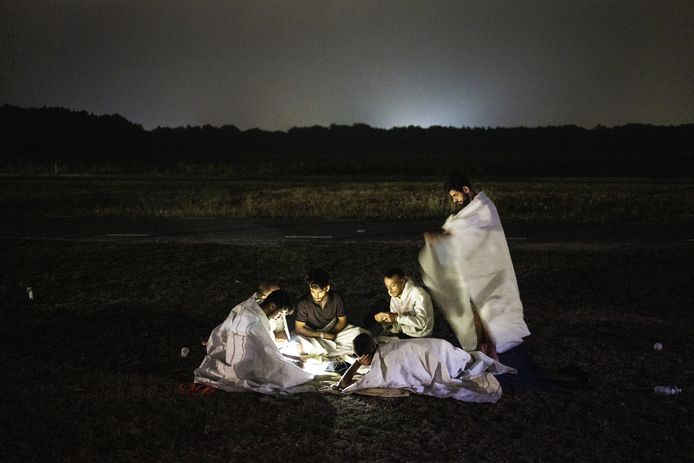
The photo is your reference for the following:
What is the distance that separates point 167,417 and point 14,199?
71.1 feet

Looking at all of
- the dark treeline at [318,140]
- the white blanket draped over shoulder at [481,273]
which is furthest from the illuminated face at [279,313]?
the dark treeline at [318,140]

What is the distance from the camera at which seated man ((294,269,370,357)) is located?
736 cm

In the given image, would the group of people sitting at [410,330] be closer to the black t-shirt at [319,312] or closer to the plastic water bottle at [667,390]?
the black t-shirt at [319,312]

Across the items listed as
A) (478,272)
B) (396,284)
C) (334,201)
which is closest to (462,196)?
(478,272)

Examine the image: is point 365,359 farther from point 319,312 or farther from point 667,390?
point 667,390

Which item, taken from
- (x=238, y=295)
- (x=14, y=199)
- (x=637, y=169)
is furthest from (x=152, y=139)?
(x=238, y=295)

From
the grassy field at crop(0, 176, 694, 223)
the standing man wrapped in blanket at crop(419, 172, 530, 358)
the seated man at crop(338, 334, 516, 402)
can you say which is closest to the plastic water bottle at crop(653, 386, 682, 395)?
the standing man wrapped in blanket at crop(419, 172, 530, 358)

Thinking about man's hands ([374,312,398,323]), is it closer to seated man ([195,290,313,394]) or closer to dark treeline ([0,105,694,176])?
seated man ([195,290,313,394])

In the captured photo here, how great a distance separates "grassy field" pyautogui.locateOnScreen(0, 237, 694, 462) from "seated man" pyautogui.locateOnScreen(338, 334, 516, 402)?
0.47 ft

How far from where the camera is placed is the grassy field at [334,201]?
790 inches

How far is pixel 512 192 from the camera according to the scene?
2705cm

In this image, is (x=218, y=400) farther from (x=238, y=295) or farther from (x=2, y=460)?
(x=238, y=295)

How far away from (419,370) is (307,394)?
109cm

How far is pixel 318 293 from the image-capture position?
741cm
